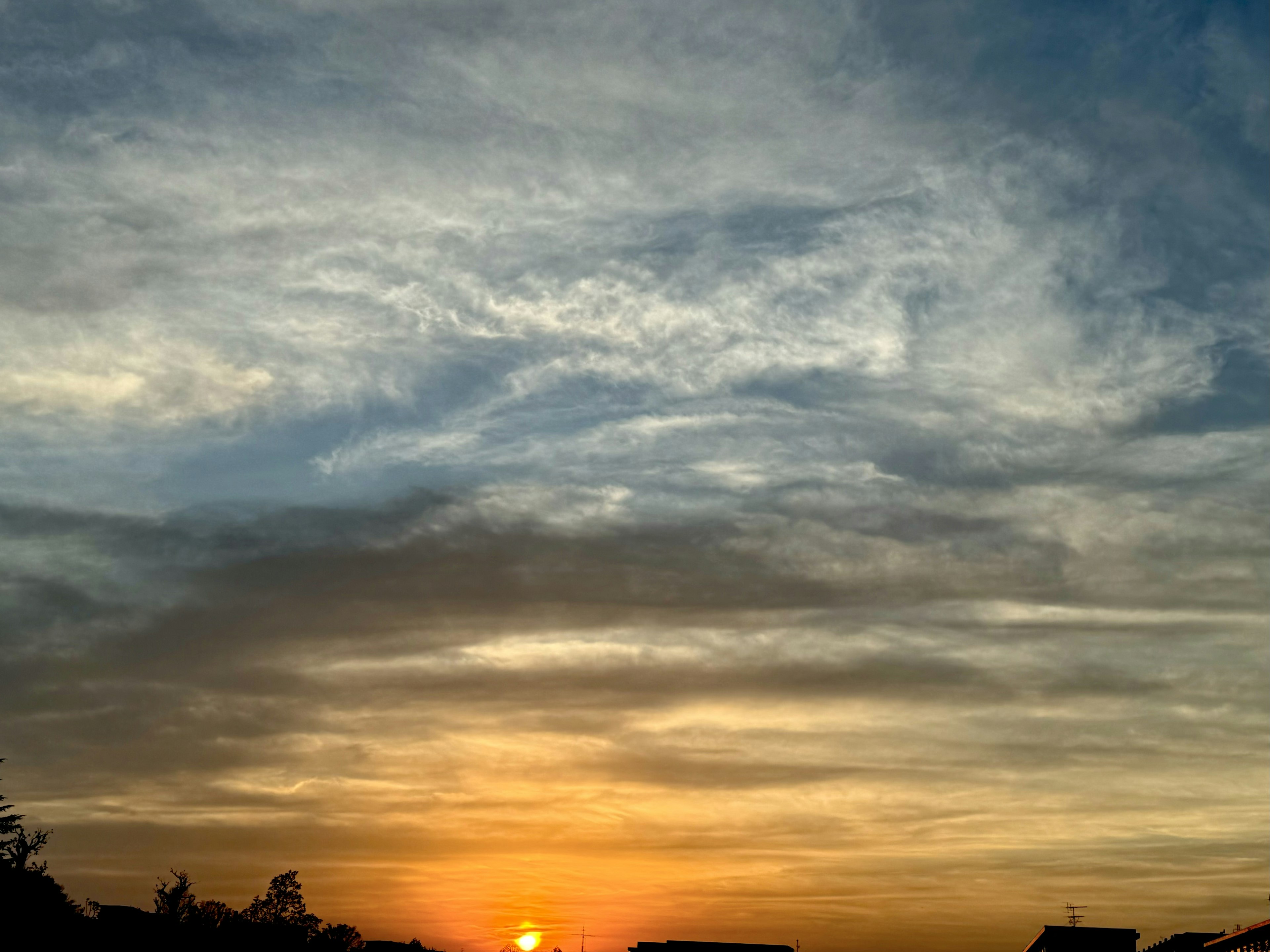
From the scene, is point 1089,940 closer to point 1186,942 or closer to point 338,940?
point 1186,942

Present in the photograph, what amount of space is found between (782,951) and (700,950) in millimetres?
15184

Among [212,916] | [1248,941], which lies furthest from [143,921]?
[1248,941]

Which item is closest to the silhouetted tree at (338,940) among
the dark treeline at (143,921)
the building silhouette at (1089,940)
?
the dark treeline at (143,921)

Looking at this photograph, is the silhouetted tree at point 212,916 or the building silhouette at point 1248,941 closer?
the building silhouette at point 1248,941

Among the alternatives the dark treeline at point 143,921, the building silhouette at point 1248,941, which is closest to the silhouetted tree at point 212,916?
the dark treeline at point 143,921

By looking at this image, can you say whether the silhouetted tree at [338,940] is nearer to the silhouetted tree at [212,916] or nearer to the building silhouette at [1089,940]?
the silhouetted tree at [212,916]

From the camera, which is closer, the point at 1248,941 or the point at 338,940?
the point at 1248,941

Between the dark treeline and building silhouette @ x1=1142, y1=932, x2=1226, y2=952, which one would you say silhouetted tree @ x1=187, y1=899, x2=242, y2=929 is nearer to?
the dark treeline

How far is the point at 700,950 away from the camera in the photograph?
143 metres

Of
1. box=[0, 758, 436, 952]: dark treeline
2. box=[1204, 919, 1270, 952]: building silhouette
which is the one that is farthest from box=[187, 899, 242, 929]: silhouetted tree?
Answer: box=[1204, 919, 1270, 952]: building silhouette

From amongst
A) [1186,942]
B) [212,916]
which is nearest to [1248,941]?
[1186,942]

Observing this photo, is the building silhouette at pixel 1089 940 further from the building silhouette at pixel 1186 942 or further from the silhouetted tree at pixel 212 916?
the silhouetted tree at pixel 212 916

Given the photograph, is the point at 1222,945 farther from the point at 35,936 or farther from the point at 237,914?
the point at 237,914

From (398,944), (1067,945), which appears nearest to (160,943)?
(1067,945)
